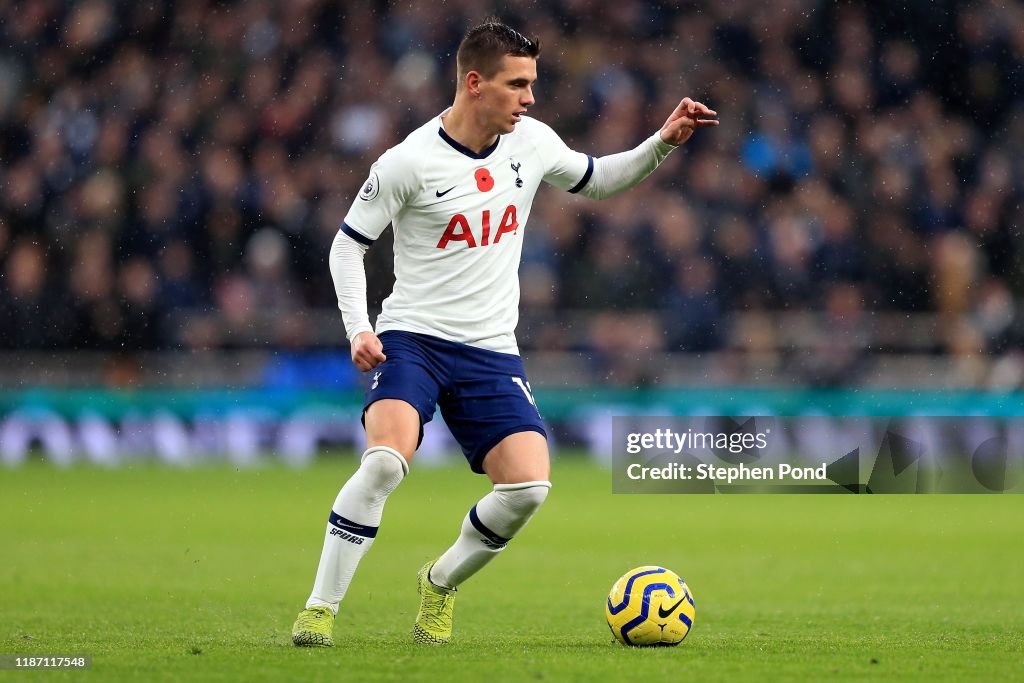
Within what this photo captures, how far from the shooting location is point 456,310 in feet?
20.3

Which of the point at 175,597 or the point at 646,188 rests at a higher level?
the point at 646,188

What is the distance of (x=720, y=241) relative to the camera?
18.2m

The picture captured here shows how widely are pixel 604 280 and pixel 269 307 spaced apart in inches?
154

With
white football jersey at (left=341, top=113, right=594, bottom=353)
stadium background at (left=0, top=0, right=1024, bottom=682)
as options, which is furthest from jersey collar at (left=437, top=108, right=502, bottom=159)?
→ stadium background at (left=0, top=0, right=1024, bottom=682)

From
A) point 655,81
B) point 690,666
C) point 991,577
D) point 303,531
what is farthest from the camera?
point 655,81

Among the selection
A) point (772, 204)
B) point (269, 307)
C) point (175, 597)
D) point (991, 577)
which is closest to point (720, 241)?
point (772, 204)

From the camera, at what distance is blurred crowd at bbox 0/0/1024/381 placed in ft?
58.3

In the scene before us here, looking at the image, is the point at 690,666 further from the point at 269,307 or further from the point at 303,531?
the point at 269,307

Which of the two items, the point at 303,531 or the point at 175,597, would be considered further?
the point at 303,531

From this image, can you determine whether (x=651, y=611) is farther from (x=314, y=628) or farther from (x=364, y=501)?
(x=314, y=628)

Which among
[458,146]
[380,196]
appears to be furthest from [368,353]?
[458,146]

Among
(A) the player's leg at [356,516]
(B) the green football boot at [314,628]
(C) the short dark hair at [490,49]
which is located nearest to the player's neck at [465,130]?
(C) the short dark hair at [490,49]

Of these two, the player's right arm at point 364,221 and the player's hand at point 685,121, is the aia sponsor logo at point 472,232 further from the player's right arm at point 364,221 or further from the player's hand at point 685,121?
the player's hand at point 685,121

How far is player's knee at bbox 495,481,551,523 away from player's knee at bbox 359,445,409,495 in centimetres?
45
